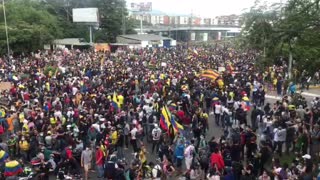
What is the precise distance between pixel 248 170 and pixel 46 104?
10.8m

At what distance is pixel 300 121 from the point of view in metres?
15.3

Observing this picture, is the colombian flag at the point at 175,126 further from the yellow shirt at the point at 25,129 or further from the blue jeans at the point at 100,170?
the yellow shirt at the point at 25,129

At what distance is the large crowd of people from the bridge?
7384cm

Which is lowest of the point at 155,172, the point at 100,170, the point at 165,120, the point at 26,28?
the point at 100,170

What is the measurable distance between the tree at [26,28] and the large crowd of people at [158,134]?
25.3m

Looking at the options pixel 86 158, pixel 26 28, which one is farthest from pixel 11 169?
pixel 26 28

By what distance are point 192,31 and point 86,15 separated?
50488 mm

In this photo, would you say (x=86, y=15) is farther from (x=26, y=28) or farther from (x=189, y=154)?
(x=189, y=154)

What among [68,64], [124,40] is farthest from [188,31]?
[68,64]

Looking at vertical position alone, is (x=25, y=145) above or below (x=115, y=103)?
below

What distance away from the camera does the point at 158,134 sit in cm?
1528

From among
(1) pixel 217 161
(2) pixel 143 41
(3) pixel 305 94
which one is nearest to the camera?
(1) pixel 217 161

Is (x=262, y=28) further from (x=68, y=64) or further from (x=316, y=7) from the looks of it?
(x=68, y=64)

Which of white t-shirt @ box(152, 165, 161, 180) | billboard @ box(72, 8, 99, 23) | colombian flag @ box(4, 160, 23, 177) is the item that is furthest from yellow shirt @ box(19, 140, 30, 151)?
billboard @ box(72, 8, 99, 23)
